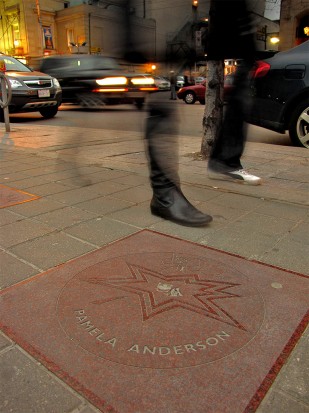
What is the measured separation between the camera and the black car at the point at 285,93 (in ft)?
17.3

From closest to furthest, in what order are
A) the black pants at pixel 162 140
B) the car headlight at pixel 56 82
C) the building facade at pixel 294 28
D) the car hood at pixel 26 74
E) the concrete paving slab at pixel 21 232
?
1. the concrete paving slab at pixel 21 232
2. the black pants at pixel 162 140
3. the car hood at pixel 26 74
4. the car headlight at pixel 56 82
5. the building facade at pixel 294 28

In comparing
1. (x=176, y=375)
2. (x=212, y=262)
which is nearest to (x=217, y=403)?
(x=176, y=375)

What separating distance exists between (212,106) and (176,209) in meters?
2.56

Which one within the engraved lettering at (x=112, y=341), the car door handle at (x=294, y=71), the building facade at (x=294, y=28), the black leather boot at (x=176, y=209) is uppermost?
the building facade at (x=294, y=28)

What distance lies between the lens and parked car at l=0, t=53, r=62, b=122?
33.3ft

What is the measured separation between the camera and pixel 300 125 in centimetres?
541

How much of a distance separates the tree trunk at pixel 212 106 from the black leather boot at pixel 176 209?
2.24m

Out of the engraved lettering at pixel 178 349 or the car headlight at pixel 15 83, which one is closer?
the engraved lettering at pixel 178 349

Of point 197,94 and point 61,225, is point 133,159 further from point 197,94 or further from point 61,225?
point 197,94

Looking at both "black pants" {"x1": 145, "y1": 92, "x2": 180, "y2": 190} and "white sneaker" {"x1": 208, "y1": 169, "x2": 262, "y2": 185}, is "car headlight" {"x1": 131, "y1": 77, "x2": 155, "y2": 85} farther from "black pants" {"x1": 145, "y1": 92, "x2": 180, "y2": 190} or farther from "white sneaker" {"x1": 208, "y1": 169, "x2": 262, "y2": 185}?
"white sneaker" {"x1": 208, "y1": 169, "x2": 262, "y2": 185}

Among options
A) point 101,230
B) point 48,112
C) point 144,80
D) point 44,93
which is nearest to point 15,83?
point 44,93

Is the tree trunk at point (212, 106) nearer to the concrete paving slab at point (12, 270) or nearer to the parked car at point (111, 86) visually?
the parked car at point (111, 86)

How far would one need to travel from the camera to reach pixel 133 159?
16.2ft

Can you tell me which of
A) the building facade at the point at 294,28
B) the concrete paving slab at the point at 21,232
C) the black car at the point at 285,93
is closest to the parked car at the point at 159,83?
the concrete paving slab at the point at 21,232
